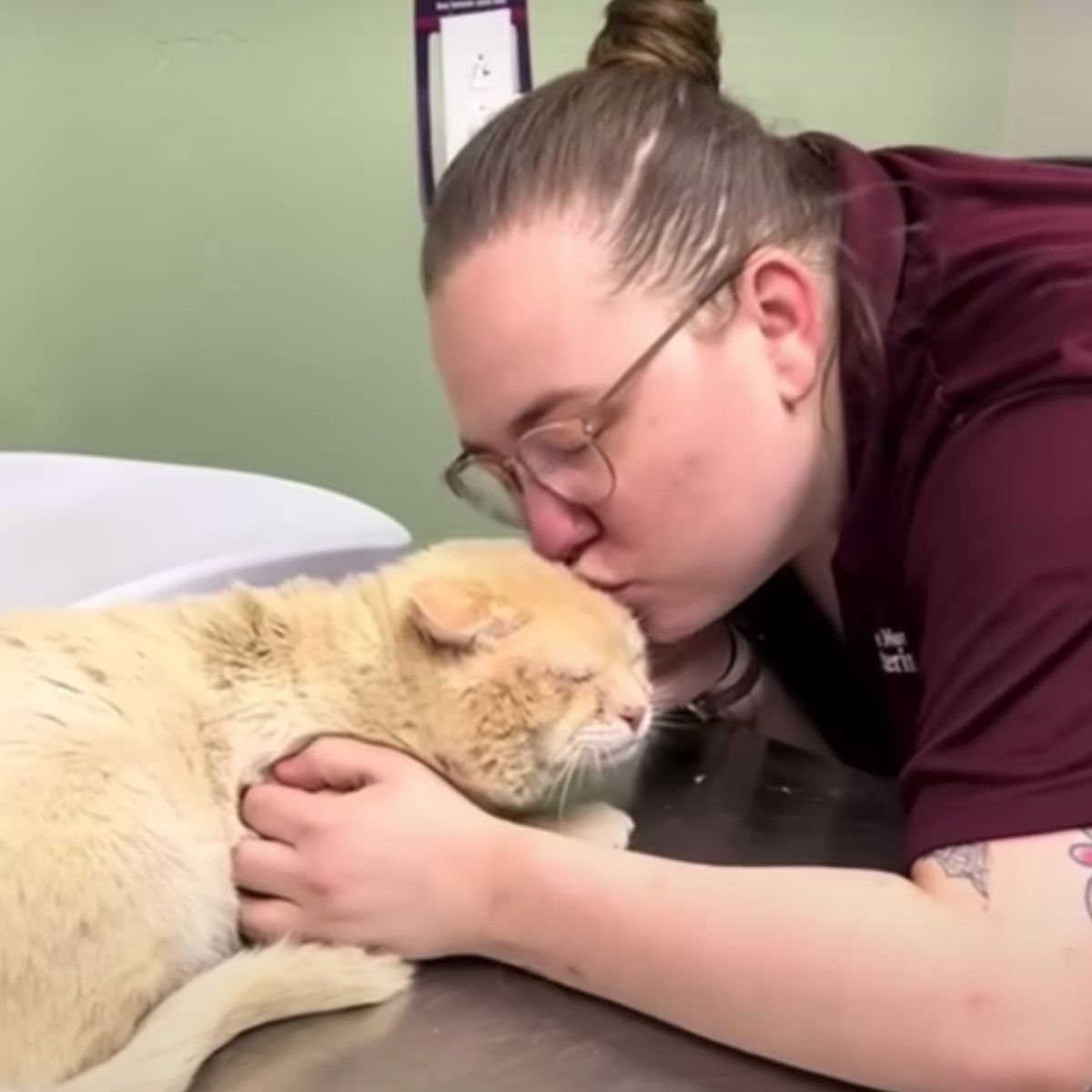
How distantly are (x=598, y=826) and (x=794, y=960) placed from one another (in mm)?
193

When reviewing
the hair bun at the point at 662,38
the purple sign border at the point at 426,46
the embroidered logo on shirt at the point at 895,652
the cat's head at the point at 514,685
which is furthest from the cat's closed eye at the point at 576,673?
the purple sign border at the point at 426,46

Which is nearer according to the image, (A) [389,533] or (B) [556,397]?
(B) [556,397]

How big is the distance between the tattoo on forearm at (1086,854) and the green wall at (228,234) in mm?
980

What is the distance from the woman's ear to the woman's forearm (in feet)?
0.93

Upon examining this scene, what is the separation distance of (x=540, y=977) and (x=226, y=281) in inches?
35.7

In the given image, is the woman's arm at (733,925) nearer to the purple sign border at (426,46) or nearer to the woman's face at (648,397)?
the woman's face at (648,397)

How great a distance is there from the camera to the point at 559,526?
2.77 ft

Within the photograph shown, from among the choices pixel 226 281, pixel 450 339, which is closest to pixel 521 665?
pixel 450 339

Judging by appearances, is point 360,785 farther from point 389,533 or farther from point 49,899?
point 389,533

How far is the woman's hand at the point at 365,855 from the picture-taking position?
71 centimetres

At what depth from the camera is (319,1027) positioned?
69cm

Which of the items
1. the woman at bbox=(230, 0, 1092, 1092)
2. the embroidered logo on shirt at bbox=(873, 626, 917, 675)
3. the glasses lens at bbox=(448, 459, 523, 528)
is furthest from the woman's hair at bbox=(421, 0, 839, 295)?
the embroidered logo on shirt at bbox=(873, 626, 917, 675)

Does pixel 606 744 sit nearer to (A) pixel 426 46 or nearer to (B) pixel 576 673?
(B) pixel 576 673

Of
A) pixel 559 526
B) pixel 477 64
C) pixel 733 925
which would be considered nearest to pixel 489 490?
pixel 559 526
